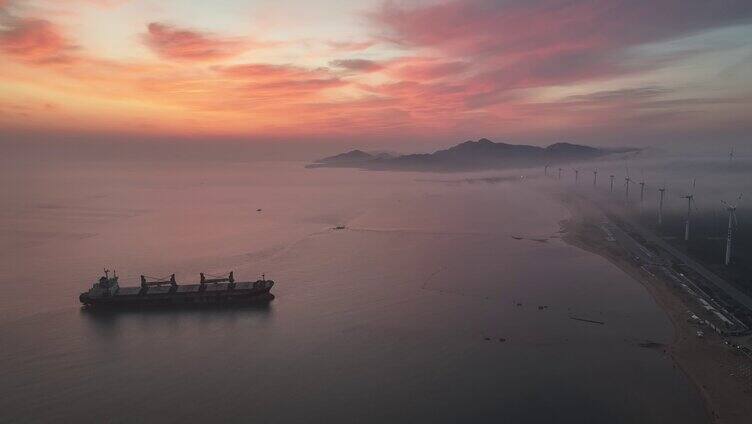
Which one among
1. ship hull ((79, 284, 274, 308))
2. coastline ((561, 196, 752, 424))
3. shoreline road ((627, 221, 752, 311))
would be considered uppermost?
ship hull ((79, 284, 274, 308))

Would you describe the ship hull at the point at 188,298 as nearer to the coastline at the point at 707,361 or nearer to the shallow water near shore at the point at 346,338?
the shallow water near shore at the point at 346,338

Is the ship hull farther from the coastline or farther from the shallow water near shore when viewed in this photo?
the coastline

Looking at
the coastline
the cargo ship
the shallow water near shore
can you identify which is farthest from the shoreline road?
the cargo ship

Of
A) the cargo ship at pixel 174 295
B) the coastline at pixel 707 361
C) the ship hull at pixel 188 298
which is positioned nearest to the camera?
the coastline at pixel 707 361

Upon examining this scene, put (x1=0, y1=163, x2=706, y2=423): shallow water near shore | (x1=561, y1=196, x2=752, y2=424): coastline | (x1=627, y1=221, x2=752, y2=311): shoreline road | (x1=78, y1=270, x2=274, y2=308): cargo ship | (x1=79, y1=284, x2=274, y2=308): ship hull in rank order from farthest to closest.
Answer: (x1=79, y1=284, x2=274, y2=308): ship hull → (x1=78, y1=270, x2=274, y2=308): cargo ship → (x1=627, y1=221, x2=752, y2=311): shoreline road → (x1=0, y1=163, x2=706, y2=423): shallow water near shore → (x1=561, y1=196, x2=752, y2=424): coastline

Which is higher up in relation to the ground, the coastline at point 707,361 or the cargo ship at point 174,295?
the cargo ship at point 174,295

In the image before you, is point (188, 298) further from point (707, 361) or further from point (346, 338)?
point (707, 361)

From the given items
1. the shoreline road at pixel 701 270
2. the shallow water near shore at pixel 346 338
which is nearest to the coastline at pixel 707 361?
the shallow water near shore at pixel 346 338

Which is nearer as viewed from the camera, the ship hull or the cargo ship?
the cargo ship

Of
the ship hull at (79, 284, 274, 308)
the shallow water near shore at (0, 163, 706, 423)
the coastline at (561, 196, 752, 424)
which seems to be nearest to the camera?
the coastline at (561, 196, 752, 424)

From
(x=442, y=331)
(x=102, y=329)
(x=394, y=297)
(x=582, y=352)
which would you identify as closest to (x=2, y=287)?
(x=102, y=329)
